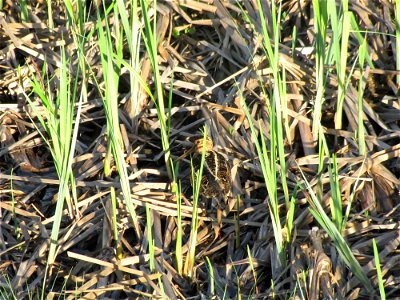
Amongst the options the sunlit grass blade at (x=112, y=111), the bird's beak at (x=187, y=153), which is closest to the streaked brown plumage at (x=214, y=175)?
the bird's beak at (x=187, y=153)

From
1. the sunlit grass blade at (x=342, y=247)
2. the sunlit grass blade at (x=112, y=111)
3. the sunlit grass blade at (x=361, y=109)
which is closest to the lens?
the sunlit grass blade at (x=342, y=247)

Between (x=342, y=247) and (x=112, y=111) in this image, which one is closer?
(x=342, y=247)

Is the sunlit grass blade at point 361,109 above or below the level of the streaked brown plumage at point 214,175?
above

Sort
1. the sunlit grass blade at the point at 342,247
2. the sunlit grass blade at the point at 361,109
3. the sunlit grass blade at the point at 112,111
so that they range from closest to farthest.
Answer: the sunlit grass blade at the point at 342,247 < the sunlit grass blade at the point at 112,111 < the sunlit grass blade at the point at 361,109

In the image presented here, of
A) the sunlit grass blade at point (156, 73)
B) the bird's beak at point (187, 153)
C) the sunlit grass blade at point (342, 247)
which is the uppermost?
the sunlit grass blade at point (156, 73)

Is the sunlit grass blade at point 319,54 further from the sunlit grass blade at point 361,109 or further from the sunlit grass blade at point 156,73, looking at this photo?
the sunlit grass blade at point 156,73

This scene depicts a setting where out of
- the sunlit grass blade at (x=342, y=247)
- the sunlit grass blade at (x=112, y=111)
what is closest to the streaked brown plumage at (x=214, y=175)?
the sunlit grass blade at (x=112, y=111)

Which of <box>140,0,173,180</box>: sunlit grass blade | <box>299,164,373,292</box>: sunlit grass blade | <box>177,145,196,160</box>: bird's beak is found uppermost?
<box>140,0,173,180</box>: sunlit grass blade

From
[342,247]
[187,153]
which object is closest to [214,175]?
[187,153]

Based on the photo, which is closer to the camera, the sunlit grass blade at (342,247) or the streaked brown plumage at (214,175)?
the sunlit grass blade at (342,247)

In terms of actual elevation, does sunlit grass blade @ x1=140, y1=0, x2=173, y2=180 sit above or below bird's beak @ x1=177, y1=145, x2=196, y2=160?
above

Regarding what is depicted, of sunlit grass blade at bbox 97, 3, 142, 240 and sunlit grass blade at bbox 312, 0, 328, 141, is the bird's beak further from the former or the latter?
sunlit grass blade at bbox 312, 0, 328, 141

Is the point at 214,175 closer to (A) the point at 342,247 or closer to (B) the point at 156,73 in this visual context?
(B) the point at 156,73

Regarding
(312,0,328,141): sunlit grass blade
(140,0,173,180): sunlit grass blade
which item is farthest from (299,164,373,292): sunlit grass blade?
(140,0,173,180): sunlit grass blade
